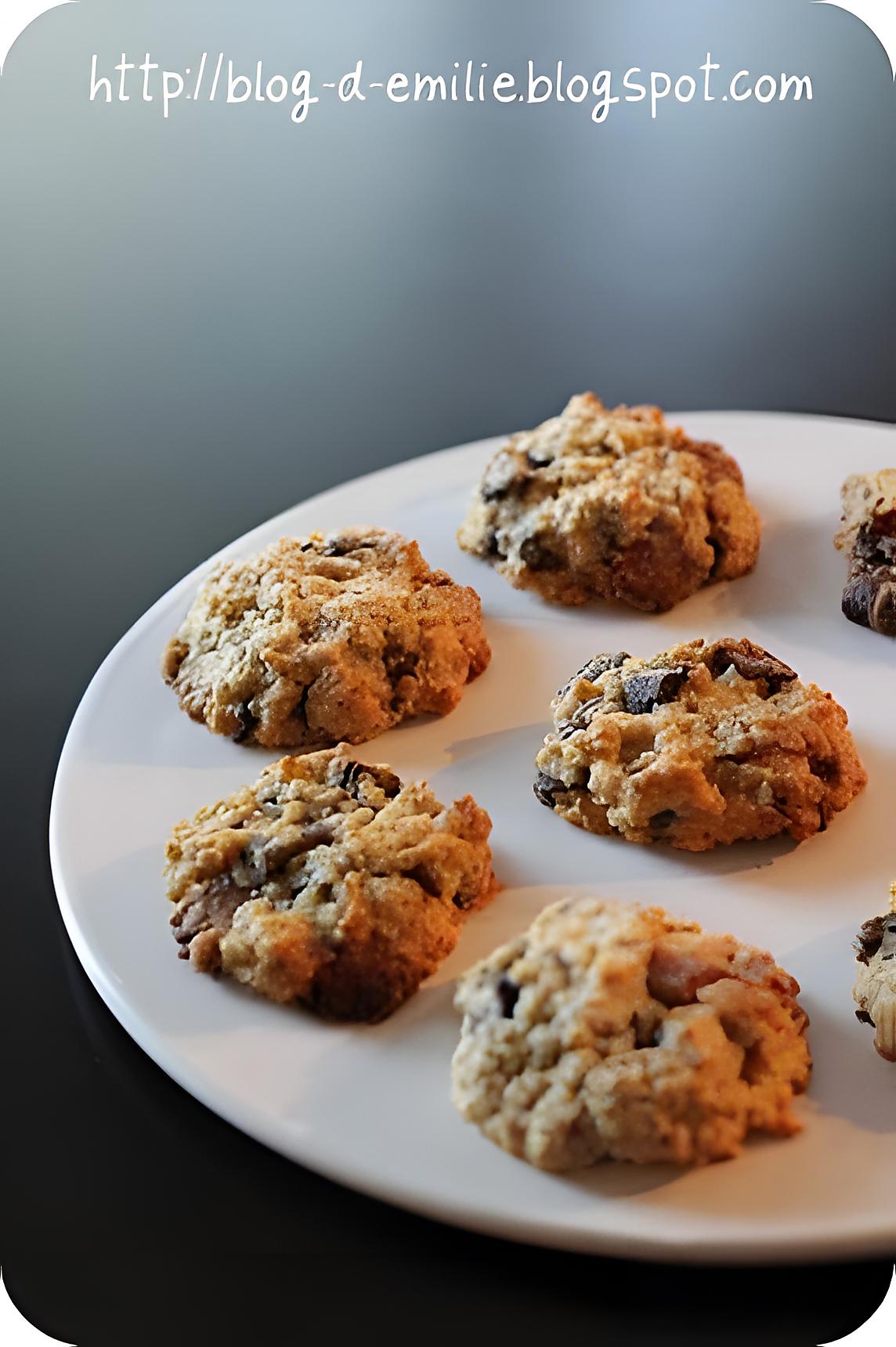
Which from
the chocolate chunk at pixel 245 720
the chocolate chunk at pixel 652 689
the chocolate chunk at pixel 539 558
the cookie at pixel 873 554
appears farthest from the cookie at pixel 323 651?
the cookie at pixel 873 554

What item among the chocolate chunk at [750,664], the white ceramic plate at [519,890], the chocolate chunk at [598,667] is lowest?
the white ceramic plate at [519,890]

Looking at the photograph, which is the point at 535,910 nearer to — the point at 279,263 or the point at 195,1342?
the point at 195,1342

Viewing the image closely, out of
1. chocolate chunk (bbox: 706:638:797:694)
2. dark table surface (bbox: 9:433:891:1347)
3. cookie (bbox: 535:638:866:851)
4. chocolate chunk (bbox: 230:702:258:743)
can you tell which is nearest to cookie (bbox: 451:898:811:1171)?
dark table surface (bbox: 9:433:891:1347)

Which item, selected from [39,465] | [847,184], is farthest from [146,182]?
[847,184]

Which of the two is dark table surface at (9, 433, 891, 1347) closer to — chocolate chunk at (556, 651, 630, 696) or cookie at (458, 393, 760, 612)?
chocolate chunk at (556, 651, 630, 696)

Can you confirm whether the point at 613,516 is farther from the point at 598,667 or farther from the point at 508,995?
the point at 508,995

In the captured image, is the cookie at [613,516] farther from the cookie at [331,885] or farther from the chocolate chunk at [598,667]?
the cookie at [331,885]
